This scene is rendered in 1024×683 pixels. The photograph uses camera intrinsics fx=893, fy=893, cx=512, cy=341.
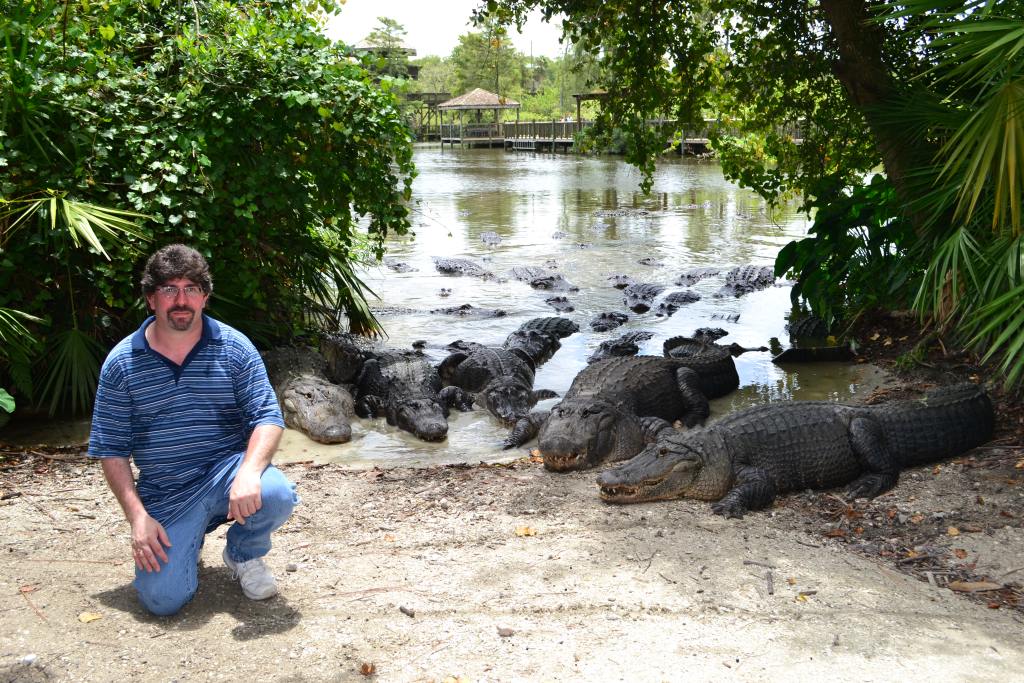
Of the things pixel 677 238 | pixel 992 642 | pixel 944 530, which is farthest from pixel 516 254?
pixel 992 642

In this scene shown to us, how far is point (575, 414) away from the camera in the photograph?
6047 millimetres

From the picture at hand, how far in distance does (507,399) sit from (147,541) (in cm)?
415

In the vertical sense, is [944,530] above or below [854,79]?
below

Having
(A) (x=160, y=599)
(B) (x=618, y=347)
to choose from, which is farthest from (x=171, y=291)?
(B) (x=618, y=347)

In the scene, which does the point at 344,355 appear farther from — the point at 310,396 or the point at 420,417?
the point at 420,417

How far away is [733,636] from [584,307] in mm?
8075

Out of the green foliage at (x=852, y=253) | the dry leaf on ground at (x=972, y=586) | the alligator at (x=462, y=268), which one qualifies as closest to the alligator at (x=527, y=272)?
the alligator at (x=462, y=268)

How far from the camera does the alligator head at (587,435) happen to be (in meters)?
5.71

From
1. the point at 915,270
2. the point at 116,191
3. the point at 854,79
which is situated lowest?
the point at 915,270

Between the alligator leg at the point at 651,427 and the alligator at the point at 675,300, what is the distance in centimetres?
434

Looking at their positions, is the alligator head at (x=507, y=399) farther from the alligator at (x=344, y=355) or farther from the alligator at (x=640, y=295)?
the alligator at (x=640, y=295)

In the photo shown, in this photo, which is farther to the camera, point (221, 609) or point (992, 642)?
point (221, 609)

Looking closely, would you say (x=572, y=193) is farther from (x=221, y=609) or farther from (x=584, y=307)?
(x=221, y=609)

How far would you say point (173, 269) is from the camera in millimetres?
3299
